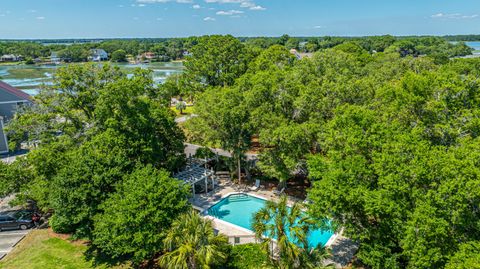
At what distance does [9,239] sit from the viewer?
19.7 m


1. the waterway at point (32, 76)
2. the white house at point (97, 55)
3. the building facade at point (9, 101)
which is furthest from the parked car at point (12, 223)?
the white house at point (97, 55)

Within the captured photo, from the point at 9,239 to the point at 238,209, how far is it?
15.5 meters

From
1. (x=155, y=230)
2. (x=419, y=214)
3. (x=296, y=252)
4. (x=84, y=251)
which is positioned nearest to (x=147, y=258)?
(x=155, y=230)

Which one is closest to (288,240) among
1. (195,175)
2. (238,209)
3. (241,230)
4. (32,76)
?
(241,230)

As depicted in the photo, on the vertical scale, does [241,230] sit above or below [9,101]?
below

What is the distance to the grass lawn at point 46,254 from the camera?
1708 centimetres

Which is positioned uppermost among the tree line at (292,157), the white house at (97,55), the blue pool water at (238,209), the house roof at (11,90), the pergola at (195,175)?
the white house at (97,55)

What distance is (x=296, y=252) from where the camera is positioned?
44.7 feet

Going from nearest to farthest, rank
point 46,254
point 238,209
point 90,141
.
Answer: point 46,254
point 90,141
point 238,209

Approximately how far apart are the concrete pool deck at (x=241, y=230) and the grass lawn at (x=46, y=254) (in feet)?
21.7

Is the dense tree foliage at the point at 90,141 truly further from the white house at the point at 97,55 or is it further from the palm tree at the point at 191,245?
the white house at the point at 97,55

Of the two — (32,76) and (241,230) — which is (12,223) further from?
(32,76)

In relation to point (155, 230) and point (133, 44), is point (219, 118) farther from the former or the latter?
point (133, 44)

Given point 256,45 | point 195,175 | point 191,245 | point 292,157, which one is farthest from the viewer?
point 256,45
